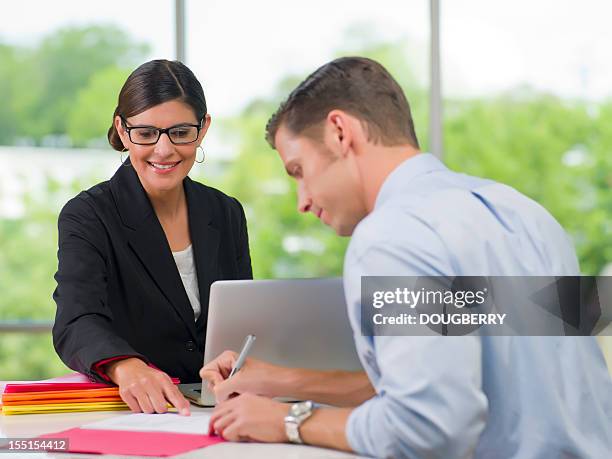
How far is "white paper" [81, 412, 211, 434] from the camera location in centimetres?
169

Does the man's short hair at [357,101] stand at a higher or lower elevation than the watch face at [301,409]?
higher

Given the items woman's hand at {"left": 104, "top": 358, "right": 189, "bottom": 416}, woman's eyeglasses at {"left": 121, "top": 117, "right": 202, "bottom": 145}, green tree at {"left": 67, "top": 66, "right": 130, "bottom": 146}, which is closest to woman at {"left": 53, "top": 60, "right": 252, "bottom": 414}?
woman's eyeglasses at {"left": 121, "top": 117, "right": 202, "bottom": 145}

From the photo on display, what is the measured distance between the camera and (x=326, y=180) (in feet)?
5.25

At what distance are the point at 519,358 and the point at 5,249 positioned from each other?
463 cm

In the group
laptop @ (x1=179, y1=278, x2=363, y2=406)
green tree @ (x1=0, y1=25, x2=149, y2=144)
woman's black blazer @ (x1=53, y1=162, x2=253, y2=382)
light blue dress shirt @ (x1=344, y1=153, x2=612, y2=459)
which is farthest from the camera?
green tree @ (x1=0, y1=25, x2=149, y2=144)

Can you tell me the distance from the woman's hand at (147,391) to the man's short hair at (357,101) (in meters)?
0.64

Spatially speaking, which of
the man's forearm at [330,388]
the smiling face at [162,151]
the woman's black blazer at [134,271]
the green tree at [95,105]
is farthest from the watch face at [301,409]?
the green tree at [95,105]

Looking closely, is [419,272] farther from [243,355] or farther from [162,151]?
[162,151]

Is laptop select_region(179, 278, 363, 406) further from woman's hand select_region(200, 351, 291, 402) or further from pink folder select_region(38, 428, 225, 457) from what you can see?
pink folder select_region(38, 428, 225, 457)

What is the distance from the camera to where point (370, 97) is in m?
1.59

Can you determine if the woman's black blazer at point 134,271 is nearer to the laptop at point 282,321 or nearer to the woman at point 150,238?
the woman at point 150,238

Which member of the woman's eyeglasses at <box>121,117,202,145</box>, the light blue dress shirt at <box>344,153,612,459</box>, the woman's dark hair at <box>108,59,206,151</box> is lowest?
the light blue dress shirt at <box>344,153,612,459</box>

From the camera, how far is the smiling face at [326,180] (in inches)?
62.5

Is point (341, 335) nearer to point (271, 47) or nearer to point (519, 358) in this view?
point (519, 358)
